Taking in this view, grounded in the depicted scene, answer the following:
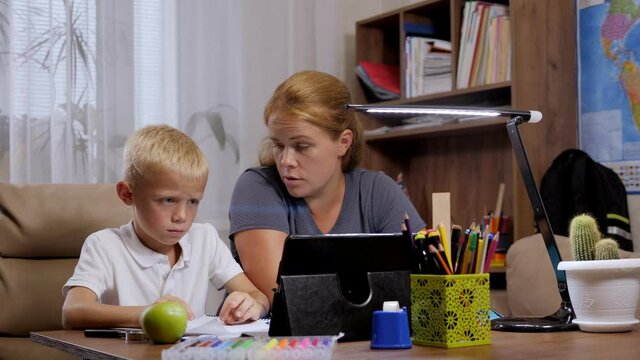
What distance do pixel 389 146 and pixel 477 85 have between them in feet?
2.13

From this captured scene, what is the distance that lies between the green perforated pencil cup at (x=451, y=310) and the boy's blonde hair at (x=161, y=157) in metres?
0.64

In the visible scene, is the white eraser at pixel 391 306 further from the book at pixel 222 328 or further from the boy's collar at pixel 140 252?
the boy's collar at pixel 140 252

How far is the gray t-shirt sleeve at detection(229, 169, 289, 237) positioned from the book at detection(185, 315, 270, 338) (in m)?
0.56

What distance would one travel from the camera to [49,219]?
6.93 ft

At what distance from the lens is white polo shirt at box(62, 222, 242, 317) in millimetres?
1761

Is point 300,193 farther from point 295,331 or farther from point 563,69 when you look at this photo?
point 563,69

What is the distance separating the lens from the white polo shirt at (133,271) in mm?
1761

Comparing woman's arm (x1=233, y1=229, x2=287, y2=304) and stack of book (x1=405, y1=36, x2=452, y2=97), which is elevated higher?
stack of book (x1=405, y1=36, x2=452, y2=97)

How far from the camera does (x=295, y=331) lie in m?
1.29

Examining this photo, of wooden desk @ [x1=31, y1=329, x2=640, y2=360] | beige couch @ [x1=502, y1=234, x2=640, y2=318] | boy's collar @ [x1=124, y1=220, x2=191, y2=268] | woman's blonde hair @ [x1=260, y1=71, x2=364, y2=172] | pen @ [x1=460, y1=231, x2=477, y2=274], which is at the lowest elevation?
beige couch @ [x1=502, y1=234, x2=640, y2=318]

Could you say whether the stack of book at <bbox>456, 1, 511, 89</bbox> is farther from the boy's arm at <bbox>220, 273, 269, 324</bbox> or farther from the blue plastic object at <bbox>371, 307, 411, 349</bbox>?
A: the blue plastic object at <bbox>371, 307, 411, 349</bbox>

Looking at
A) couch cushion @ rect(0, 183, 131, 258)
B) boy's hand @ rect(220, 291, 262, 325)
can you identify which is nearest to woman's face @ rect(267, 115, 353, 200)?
couch cushion @ rect(0, 183, 131, 258)

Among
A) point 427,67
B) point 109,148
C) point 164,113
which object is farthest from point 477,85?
point 109,148

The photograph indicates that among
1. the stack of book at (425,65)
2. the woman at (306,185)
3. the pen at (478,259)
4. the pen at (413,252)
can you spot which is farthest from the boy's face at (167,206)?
the stack of book at (425,65)
